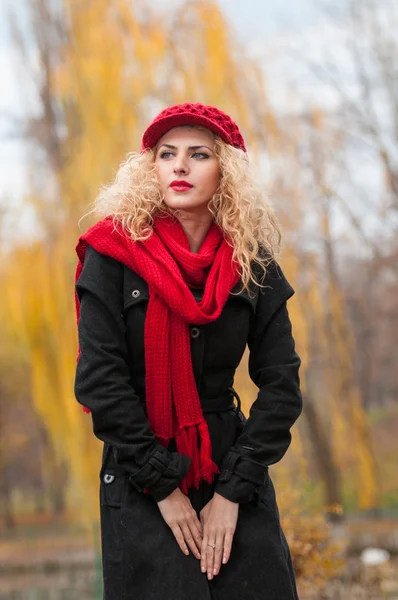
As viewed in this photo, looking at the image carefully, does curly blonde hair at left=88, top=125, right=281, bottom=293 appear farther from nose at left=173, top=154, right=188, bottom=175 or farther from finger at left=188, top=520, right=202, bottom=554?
finger at left=188, top=520, right=202, bottom=554

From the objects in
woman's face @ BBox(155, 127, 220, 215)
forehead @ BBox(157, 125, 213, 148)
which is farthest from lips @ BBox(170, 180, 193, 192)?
forehead @ BBox(157, 125, 213, 148)

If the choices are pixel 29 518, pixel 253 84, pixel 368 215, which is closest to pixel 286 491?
pixel 253 84

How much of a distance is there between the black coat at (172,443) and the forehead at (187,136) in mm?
354

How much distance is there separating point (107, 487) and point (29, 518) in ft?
61.4

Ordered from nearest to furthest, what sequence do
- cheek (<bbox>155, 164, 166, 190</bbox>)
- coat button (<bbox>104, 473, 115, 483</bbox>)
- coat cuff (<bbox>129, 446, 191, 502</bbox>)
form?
coat cuff (<bbox>129, 446, 191, 502</bbox>), coat button (<bbox>104, 473, 115, 483</bbox>), cheek (<bbox>155, 164, 166, 190</bbox>)

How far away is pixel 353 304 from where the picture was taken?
18.2m

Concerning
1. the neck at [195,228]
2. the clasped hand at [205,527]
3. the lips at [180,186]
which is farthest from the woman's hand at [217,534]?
the lips at [180,186]

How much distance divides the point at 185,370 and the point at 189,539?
15.6 inches

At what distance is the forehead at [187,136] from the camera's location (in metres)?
2.31

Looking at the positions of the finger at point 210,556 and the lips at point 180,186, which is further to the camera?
the lips at point 180,186

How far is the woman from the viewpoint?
83.4 inches

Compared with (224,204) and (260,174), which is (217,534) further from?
(260,174)

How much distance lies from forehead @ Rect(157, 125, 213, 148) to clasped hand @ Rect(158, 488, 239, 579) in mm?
869

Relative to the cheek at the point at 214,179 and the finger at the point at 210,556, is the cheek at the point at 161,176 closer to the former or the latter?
the cheek at the point at 214,179
